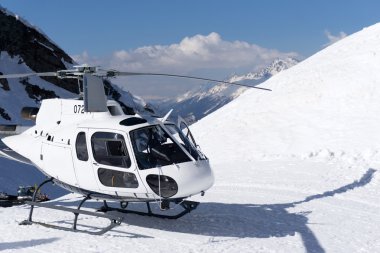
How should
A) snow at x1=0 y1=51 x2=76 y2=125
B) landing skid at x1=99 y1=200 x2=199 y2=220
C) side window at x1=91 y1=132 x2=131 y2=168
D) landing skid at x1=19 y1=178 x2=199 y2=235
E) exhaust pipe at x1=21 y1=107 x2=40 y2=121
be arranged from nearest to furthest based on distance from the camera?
side window at x1=91 y1=132 x2=131 y2=168, landing skid at x1=19 y1=178 x2=199 y2=235, landing skid at x1=99 y1=200 x2=199 y2=220, exhaust pipe at x1=21 y1=107 x2=40 y2=121, snow at x1=0 y1=51 x2=76 y2=125

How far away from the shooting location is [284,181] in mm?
14031

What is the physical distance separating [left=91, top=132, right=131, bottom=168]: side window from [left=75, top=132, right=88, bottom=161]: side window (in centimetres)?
25

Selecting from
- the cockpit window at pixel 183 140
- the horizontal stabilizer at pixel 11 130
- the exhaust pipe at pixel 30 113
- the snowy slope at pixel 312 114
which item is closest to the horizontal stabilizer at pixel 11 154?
the horizontal stabilizer at pixel 11 130

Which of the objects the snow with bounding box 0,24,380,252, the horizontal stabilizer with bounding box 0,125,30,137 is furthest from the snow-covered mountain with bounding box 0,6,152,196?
the horizontal stabilizer with bounding box 0,125,30,137

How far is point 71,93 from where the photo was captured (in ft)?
180

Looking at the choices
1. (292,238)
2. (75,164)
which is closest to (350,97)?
(292,238)

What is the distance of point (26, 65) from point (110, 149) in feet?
165

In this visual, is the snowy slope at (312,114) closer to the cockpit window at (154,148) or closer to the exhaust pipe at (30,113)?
the exhaust pipe at (30,113)

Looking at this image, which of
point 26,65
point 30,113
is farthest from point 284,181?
point 26,65

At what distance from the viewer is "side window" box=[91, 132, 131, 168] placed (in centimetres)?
846

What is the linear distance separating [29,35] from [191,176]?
58.4 metres

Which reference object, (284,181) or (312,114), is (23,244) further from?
(312,114)

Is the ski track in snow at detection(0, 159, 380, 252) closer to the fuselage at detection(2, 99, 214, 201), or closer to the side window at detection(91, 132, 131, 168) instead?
the fuselage at detection(2, 99, 214, 201)

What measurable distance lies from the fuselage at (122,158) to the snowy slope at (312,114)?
35.0 feet
